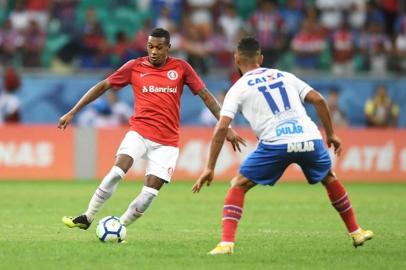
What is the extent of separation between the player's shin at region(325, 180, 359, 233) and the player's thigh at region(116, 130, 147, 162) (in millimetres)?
2209

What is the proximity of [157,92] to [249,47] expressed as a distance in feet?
6.43

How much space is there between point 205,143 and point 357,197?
5.27 m

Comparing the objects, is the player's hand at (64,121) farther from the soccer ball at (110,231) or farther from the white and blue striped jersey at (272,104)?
the white and blue striped jersey at (272,104)

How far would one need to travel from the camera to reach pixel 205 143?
74.4 ft

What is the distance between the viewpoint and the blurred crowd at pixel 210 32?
24844 mm

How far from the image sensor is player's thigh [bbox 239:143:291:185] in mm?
9695

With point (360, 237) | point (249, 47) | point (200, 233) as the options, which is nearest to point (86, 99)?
point (200, 233)

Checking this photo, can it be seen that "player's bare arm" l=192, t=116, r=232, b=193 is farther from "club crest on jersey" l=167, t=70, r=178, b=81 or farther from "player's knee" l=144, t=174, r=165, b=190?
"club crest on jersey" l=167, t=70, r=178, b=81

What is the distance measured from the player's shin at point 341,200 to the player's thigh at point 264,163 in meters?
0.69

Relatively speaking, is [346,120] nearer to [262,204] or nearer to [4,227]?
[262,204]

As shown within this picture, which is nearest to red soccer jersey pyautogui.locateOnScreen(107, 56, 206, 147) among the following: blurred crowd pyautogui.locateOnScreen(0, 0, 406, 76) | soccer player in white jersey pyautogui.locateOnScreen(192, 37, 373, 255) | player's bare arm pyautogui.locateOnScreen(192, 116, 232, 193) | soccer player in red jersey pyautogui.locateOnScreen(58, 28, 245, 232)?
soccer player in red jersey pyautogui.locateOnScreen(58, 28, 245, 232)

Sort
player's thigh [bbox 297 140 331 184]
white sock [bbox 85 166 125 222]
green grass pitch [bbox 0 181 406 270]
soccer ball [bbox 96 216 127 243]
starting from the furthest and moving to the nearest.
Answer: white sock [bbox 85 166 125 222] < soccer ball [bbox 96 216 127 243] < player's thigh [bbox 297 140 331 184] < green grass pitch [bbox 0 181 406 270]

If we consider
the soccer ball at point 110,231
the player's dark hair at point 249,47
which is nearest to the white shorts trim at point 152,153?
the soccer ball at point 110,231

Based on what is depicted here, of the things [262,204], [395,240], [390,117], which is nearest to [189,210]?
[262,204]
